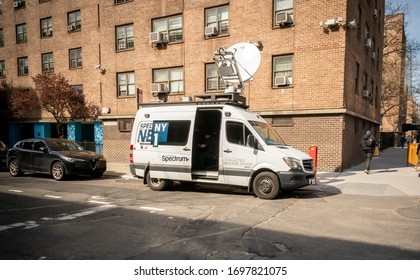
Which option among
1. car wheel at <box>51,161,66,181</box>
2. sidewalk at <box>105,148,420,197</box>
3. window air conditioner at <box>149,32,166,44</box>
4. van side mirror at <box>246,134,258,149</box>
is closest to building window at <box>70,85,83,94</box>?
window air conditioner at <box>149,32,166,44</box>

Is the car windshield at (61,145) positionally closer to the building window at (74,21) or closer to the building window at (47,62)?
the building window at (74,21)

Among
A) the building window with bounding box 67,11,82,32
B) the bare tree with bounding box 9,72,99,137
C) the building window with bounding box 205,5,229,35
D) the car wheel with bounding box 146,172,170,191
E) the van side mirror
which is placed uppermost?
the building window with bounding box 67,11,82,32

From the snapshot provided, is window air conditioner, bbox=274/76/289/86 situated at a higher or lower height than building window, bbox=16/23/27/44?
lower

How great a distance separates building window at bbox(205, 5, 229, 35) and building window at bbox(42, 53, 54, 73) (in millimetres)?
13300

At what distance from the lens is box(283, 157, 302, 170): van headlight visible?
730 cm

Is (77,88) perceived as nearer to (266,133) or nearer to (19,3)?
(19,3)

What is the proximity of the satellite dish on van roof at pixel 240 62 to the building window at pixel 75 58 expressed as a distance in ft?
44.7

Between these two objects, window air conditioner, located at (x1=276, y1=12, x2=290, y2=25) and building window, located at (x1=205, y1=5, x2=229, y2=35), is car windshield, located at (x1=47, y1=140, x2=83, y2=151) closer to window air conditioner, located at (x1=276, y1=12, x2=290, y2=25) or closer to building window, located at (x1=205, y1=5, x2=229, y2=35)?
building window, located at (x1=205, y1=5, x2=229, y2=35)

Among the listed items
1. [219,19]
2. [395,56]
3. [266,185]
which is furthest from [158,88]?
[395,56]

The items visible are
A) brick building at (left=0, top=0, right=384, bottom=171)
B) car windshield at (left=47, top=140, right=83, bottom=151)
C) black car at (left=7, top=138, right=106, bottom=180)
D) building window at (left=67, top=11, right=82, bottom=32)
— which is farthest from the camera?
building window at (left=67, top=11, right=82, bottom=32)

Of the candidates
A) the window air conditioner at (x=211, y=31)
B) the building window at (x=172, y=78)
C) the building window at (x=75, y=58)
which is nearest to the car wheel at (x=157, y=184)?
the building window at (x=172, y=78)

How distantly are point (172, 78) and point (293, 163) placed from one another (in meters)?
10.8

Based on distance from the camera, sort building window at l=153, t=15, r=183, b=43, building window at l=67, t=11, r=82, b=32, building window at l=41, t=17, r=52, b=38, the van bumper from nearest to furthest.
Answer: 1. the van bumper
2. building window at l=153, t=15, r=183, b=43
3. building window at l=67, t=11, r=82, b=32
4. building window at l=41, t=17, r=52, b=38

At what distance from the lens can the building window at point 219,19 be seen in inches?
580
